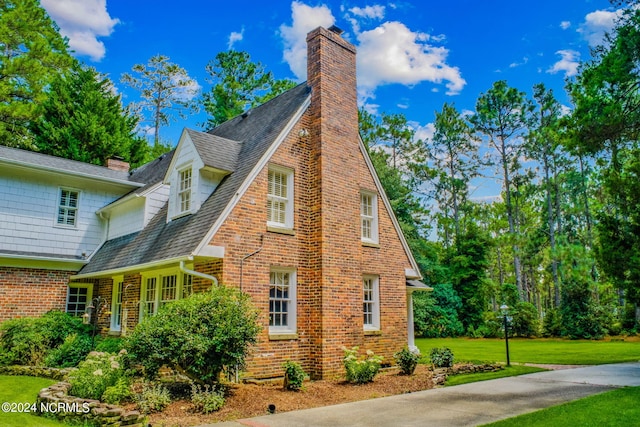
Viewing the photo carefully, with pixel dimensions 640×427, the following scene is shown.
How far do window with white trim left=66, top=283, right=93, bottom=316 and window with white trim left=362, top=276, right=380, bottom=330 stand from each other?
373 inches

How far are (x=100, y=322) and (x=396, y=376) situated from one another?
9842 mm

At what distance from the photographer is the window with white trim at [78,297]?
50.0ft

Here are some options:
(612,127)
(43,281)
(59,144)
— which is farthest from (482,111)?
(43,281)

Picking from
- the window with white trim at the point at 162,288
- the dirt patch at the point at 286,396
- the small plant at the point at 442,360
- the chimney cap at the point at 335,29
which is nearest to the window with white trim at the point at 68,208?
the window with white trim at the point at 162,288

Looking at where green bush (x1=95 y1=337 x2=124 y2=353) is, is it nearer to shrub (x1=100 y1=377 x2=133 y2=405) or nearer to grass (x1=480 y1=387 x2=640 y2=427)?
shrub (x1=100 y1=377 x2=133 y2=405)

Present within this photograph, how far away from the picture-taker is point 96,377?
8.02 metres

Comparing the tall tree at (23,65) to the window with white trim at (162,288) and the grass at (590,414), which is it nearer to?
the window with white trim at (162,288)

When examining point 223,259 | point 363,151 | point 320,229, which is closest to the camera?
point 223,259

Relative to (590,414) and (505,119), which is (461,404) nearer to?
(590,414)

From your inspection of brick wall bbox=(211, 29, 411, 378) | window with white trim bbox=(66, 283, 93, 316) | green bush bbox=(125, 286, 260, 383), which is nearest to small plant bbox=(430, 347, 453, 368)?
brick wall bbox=(211, 29, 411, 378)

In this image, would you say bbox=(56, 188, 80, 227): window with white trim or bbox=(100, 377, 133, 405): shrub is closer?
bbox=(100, 377, 133, 405): shrub

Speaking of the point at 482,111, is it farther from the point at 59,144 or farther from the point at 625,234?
the point at 59,144

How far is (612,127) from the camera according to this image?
1381cm

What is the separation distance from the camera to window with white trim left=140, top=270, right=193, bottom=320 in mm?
11586
